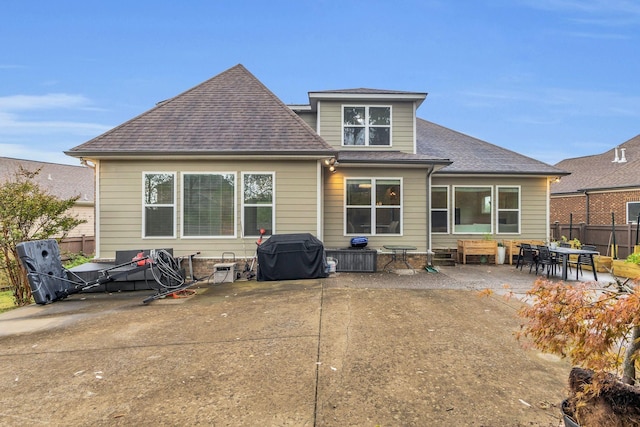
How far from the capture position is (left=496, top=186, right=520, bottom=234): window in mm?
11258

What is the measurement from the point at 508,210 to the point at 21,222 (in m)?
14.6

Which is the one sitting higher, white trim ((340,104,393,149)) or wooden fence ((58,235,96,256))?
white trim ((340,104,393,149))

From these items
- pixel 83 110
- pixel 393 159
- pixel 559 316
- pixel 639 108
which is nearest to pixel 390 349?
pixel 559 316

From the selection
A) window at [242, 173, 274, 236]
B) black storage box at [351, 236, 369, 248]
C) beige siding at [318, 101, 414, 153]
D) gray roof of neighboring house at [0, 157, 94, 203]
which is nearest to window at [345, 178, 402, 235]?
black storage box at [351, 236, 369, 248]

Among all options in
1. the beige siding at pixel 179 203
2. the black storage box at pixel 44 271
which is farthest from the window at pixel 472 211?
the black storage box at pixel 44 271

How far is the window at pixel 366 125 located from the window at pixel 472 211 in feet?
11.7

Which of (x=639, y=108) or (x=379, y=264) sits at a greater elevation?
(x=639, y=108)

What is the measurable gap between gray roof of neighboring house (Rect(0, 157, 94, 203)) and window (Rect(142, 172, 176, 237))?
1489 cm

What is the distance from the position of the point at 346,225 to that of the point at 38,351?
758cm

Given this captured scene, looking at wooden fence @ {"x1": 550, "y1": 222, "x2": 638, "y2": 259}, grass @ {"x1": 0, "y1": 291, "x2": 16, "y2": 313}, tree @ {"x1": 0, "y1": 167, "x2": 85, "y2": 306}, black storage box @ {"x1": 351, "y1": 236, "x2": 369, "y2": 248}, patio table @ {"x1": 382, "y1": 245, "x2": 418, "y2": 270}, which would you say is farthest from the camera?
wooden fence @ {"x1": 550, "y1": 222, "x2": 638, "y2": 259}

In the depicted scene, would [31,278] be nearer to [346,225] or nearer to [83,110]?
[346,225]

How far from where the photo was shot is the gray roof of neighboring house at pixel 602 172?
14.4 m

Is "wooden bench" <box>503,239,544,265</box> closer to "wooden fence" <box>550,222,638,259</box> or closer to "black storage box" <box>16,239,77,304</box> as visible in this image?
"wooden fence" <box>550,222,638,259</box>

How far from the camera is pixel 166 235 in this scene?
831 centimetres
